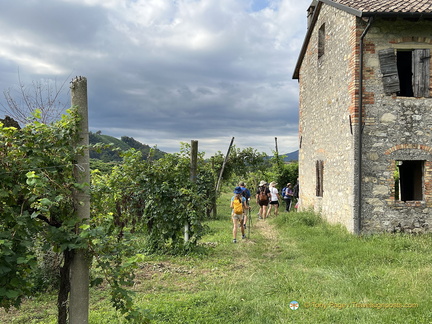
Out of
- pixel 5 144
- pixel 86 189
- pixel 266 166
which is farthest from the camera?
pixel 266 166

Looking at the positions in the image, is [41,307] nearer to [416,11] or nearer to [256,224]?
[256,224]

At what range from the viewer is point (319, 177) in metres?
12.4

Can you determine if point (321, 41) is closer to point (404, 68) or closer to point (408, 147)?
point (404, 68)

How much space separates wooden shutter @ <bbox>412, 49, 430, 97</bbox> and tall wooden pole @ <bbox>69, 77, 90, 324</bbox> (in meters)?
8.71

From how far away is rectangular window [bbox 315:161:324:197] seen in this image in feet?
40.2

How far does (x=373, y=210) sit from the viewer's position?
9.09m

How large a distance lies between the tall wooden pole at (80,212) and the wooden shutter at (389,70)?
812 centimetres

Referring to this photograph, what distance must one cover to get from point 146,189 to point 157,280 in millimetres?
2531

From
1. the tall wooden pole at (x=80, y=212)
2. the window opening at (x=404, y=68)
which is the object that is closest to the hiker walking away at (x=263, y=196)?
the window opening at (x=404, y=68)

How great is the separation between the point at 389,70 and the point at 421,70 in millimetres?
858

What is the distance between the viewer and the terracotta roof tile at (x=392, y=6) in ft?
28.5

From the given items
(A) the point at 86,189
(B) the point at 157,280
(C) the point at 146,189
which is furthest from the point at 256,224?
(A) the point at 86,189

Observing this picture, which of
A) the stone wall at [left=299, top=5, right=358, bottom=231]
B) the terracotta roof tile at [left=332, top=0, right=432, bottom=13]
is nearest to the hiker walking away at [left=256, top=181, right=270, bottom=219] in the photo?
the stone wall at [left=299, top=5, right=358, bottom=231]

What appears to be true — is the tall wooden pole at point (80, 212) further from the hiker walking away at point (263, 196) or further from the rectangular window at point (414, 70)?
the hiker walking away at point (263, 196)
